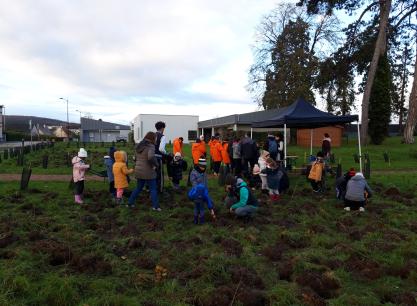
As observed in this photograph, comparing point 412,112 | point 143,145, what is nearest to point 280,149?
point 143,145

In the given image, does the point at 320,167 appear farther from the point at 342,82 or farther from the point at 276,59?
the point at 276,59

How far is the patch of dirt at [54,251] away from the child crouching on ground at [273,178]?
544 centimetres

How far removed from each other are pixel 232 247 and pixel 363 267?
5.71ft

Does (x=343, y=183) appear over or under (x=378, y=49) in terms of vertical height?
under

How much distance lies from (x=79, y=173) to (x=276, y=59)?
32.6 meters

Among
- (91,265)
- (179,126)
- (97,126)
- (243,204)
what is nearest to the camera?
(91,265)

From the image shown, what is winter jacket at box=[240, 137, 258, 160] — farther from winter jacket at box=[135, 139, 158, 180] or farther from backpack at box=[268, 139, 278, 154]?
winter jacket at box=[135, 139, 158, 180]

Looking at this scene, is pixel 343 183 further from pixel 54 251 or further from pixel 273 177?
pixel 54 251

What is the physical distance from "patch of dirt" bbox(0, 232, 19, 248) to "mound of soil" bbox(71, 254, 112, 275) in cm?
138

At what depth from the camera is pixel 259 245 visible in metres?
5.97

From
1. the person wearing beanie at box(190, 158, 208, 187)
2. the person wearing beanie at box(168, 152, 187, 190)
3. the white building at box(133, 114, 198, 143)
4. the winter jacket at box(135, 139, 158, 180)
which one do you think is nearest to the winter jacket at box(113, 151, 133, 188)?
the winter jacket at box(135, 139, 158, 180)

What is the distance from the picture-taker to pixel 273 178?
9742 millimetres

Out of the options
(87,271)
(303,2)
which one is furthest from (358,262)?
(303,2)

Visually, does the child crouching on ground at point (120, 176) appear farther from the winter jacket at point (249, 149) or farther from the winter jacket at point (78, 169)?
the winter jacket at point (249, 149)
